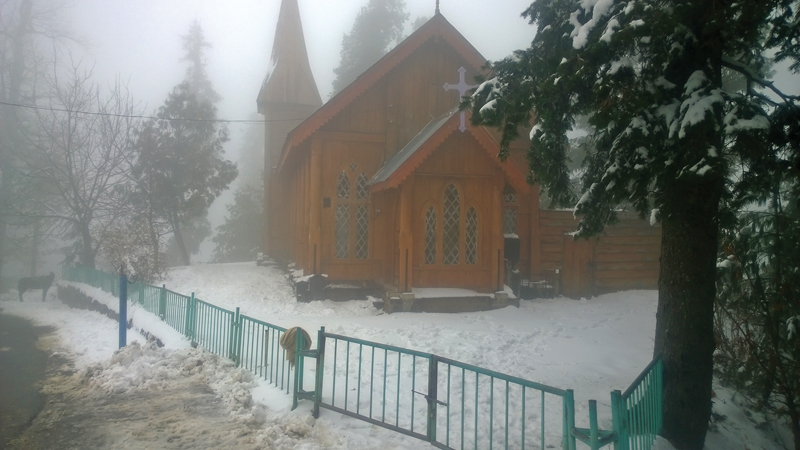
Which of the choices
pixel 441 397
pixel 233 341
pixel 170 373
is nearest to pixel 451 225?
pixel 233 341

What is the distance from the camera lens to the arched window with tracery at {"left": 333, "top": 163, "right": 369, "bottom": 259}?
548 inches

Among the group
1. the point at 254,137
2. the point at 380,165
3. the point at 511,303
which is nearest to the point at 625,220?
the point at 511,303

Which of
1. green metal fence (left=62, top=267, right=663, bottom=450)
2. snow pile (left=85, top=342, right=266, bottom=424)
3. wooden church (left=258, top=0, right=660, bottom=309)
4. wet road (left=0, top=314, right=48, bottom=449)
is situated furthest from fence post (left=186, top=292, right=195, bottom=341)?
wooden church (left=258, top=0, right=660, bottom=309)

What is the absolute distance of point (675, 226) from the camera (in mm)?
5500

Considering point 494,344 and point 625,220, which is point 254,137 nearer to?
point 625,220

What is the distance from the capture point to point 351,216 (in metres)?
14.0

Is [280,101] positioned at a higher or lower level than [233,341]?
higher

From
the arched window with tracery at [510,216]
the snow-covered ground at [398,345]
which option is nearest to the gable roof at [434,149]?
the arched window with tracery at [510,216]

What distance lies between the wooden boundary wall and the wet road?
38.5 ft

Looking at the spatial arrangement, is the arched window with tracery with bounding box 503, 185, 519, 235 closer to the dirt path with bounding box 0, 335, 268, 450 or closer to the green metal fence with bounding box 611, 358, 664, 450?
the green metal fence with bounding box 611, 358, 664, 450

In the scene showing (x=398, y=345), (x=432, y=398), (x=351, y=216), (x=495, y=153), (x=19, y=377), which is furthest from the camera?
(x=351, y=216)

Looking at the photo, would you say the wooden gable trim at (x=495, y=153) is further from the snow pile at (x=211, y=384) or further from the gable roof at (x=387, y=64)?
the snow pile at (x=211, y=384)

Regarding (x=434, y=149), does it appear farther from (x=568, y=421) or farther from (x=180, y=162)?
Answer: (x=180, y=162)

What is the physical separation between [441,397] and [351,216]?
8.11 meters
